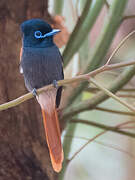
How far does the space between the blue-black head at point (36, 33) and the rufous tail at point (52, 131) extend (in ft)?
0.83

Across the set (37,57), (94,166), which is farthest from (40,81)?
(94,166)

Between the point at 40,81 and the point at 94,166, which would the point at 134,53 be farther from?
the point at 94,166

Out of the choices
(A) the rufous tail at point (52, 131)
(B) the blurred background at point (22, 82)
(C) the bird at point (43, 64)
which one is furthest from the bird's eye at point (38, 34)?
(A) the rufous tail at point (52, 131)

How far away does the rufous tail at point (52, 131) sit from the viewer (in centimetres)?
138

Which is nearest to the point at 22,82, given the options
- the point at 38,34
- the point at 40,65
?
the point at 40,65

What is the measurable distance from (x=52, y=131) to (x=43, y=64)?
0.31 metres

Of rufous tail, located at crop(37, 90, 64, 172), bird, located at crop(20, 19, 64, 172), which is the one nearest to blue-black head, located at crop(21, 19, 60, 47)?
bird, located at crop(20, 19, 64, 172)

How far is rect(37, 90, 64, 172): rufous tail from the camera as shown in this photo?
1.38 m

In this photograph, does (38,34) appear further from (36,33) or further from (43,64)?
(43,64)

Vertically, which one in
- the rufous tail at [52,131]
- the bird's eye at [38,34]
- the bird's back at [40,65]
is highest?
the bird's eye at [38,34]

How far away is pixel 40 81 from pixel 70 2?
0.73 metres

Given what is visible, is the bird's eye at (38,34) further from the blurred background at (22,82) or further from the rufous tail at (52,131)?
the rufous tail at (52,131)

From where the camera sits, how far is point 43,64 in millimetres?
1565

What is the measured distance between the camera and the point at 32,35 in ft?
5.04
